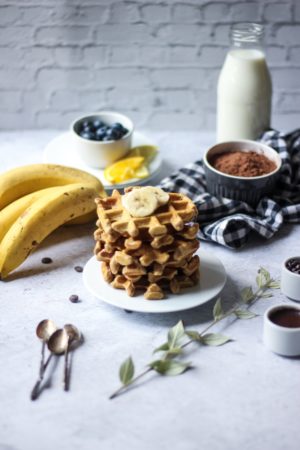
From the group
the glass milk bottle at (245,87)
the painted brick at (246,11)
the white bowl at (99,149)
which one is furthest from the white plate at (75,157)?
the painted brick at (246,11)

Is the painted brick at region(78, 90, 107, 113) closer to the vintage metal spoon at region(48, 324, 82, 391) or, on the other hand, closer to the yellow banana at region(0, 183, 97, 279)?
the yellow banana at region(0, 183, 97, 279)

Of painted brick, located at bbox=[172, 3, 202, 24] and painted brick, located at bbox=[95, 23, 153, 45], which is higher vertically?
painted brick, located at bbox=[172, 3, 202, 24]

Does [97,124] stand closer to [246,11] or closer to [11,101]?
[11,101]

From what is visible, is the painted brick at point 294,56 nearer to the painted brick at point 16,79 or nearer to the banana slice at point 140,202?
the painted brick at point 16,79

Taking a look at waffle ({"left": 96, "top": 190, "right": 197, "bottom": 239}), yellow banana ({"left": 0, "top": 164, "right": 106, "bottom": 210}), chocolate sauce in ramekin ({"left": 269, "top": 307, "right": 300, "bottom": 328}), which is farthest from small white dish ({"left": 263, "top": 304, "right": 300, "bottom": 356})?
yellow banana ({"left": 0, "top": 164, "right": 106, "bottom": 210})

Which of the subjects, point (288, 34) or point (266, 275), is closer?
point (266, 275)

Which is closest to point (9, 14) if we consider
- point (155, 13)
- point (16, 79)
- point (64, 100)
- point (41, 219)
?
point (16, 79)
